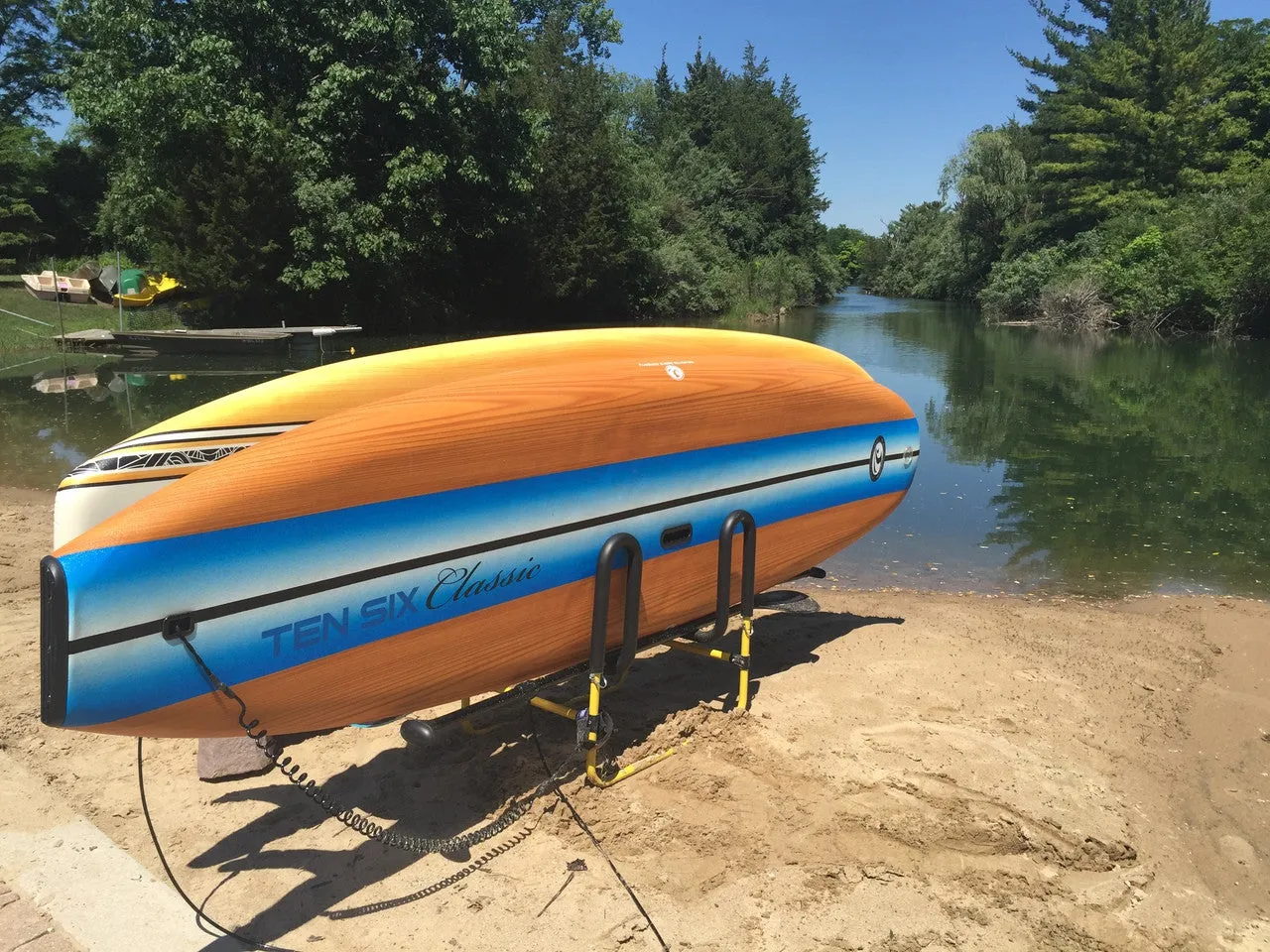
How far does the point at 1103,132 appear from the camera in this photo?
1681 inches

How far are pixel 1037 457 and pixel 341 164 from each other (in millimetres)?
20000

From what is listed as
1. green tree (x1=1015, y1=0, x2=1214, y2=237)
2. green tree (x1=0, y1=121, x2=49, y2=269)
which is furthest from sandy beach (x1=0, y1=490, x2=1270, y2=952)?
green tree (x1=1015, y1=0, x2=1214, y2=237)

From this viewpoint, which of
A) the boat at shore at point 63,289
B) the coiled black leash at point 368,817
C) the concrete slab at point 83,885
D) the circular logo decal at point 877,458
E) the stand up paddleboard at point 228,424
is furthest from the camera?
the boat at shore at point 63,289

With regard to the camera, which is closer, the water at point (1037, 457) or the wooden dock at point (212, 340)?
the water at point (1037, 457)

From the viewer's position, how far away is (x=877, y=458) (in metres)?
5.20

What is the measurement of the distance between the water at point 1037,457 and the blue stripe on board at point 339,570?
447cm

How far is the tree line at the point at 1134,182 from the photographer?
33.0 metres

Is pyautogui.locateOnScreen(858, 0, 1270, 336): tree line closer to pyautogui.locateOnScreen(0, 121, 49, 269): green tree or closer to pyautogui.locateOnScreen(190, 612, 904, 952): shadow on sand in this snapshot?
pyautogui.locateOnScreen(190, 612, 904, 952): shadow on sand

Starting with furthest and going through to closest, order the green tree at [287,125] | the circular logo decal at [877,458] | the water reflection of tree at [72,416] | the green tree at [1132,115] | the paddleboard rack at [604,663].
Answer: the green tree at [1132,115], the green tree at [287,125], the water reflection of tree at [72,416], the circular logo decal at [877,458], the paddleboard rack at [604,663]

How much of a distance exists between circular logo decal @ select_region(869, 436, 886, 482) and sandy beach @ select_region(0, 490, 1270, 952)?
1.09 m

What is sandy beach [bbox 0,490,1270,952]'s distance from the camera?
3.00 m

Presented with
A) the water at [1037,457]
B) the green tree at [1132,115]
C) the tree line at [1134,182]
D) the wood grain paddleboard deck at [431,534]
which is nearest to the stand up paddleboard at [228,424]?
the wood grain paddleboard deck at [431,534]

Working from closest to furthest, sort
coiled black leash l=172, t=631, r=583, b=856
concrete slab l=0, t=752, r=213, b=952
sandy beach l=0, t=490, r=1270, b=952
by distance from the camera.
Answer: coiled black leash l=172, t=631, r=583, b=856 → concrete slab l=0, t=752, r=213, b=952 → sandy beach l=0, t=490, r=1270, b=952

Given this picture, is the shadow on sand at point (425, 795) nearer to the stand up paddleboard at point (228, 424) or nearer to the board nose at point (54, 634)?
the board nose at point (54, 634)
